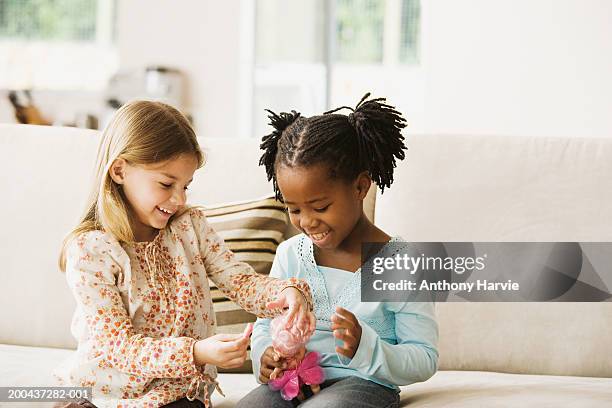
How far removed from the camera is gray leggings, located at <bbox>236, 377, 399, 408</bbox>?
1.27 metres

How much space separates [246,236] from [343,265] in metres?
0.36

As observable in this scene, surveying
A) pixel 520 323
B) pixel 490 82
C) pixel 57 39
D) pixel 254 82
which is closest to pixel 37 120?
pixel 57 39

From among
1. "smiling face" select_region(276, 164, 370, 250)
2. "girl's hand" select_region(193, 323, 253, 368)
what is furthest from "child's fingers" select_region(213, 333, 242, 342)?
"smiling face" select_region(276, 164, 370, 250)

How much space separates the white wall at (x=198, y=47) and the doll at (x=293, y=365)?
3213mm

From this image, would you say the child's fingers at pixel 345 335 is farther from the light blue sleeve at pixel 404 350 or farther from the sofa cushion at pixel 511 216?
the sofa cushion at pixel 511 216

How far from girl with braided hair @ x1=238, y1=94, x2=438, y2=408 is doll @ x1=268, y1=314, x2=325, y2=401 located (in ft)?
0.05

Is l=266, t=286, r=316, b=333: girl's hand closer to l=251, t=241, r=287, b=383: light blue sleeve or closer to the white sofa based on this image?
l=251, t=241, r=287, b=383: light blue sleeve

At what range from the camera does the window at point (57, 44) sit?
16.5ft

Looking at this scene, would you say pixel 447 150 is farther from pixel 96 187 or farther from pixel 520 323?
pixel 96 187

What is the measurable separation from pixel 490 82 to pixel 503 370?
1.22 metres

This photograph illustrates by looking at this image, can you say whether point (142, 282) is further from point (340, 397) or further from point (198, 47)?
point (198, 47)

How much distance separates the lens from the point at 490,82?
263 cm

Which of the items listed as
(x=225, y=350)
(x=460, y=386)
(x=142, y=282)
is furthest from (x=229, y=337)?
(x=460, y=386)

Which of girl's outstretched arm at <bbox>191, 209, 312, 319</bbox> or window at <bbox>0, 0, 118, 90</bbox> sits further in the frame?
window at <bbox>0, 0, 118, 90</bbox>
